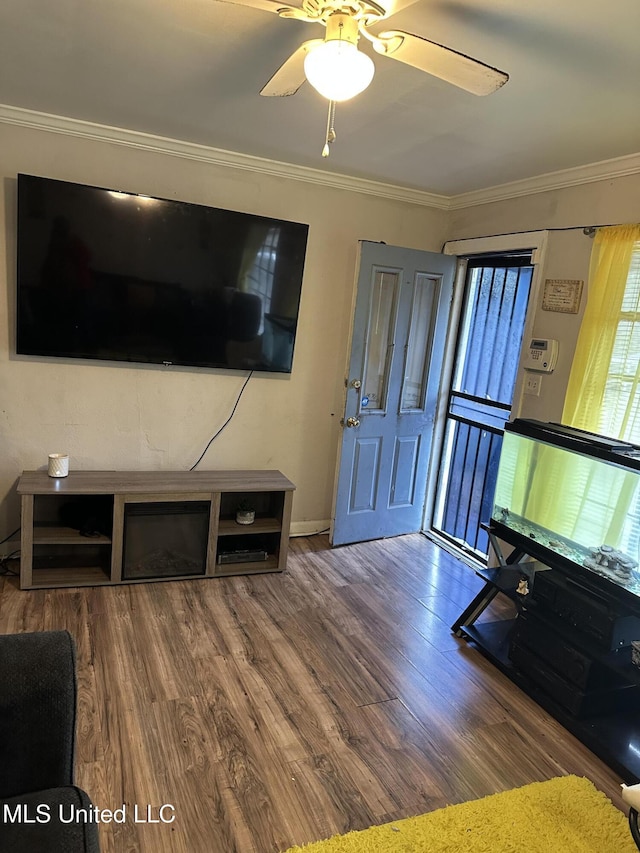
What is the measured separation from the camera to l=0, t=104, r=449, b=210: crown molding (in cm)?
284

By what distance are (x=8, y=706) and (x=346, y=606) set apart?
2013mm

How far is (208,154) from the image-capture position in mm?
3184

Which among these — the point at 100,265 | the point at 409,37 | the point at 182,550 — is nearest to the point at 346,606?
the point at 182,550

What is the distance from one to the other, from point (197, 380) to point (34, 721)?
2.37m

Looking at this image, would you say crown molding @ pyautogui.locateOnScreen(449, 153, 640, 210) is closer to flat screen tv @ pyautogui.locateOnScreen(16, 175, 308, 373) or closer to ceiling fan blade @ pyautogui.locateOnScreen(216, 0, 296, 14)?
flat screen tv @ pyautogui.locateOnScreen(16, 175, 308, 373)

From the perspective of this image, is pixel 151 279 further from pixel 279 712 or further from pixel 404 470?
pixel 279 712

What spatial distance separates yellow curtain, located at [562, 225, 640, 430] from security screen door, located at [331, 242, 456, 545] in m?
1.17

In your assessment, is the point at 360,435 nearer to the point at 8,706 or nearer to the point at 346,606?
the point at 346,606

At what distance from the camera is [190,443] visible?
3.51 metres

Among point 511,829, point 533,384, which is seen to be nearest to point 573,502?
point 533,384

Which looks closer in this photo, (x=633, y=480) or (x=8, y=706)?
(x=8, y=706)

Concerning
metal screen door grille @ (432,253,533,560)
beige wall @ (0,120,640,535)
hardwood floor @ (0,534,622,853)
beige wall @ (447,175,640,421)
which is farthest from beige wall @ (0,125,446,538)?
beige wall @ (447,175,640,421)

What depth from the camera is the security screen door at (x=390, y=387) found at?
3.58 m

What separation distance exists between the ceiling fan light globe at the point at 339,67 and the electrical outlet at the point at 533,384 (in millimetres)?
2187
